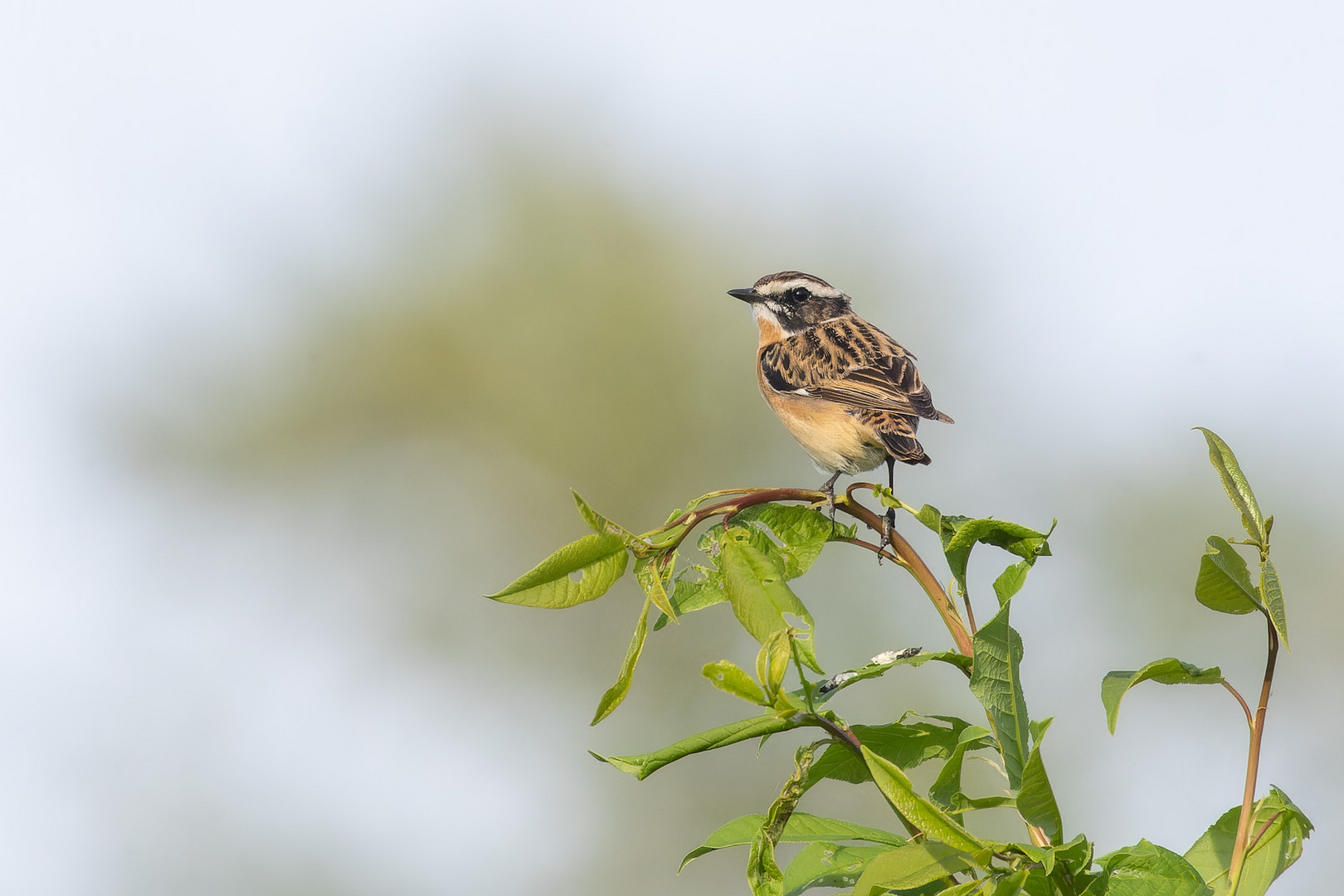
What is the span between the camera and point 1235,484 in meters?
2.16

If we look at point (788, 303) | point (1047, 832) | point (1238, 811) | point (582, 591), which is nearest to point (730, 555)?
point (582, 591)

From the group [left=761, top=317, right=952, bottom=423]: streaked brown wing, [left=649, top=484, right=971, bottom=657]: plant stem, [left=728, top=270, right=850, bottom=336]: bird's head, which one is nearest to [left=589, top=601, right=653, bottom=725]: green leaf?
[left=649, top=484, right=971, bottom=657]: plant stem

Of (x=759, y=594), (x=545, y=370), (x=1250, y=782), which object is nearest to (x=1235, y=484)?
(x=1250, y=782)

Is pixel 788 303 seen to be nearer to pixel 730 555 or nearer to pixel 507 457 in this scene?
pixel 730 555

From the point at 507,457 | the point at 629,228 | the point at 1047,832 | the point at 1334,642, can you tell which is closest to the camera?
the point at 1047,832

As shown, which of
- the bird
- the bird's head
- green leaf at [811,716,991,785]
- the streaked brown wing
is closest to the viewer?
green leaf at [811,716,991,785]

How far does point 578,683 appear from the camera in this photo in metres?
22.6

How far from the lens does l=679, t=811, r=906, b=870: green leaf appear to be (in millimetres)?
2424

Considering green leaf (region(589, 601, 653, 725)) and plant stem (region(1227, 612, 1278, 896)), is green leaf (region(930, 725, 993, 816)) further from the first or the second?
green leaf (region(589, 601, 653, 725))

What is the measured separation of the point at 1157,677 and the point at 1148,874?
398mm

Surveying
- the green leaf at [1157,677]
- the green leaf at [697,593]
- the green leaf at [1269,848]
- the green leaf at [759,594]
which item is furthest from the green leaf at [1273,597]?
the green leaf at [697,593]

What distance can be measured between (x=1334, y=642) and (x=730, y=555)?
23.4 meters

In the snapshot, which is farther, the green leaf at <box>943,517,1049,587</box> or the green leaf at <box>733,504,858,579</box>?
the green leaf at <box>733,504,858,579</box>

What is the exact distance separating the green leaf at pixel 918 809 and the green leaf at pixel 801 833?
0.41 m
